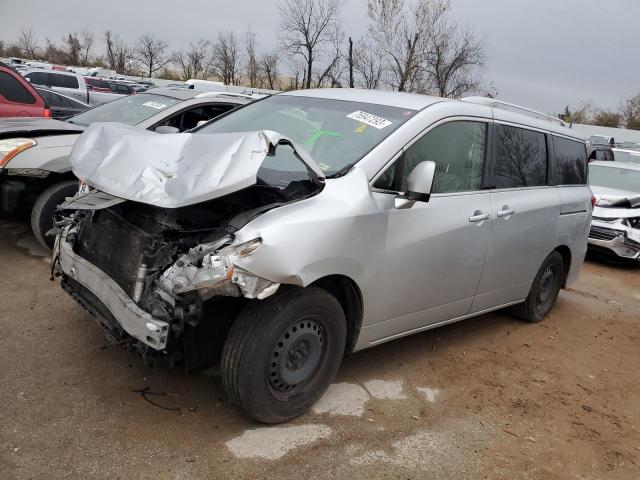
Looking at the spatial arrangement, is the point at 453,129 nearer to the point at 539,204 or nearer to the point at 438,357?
the point at 539,204

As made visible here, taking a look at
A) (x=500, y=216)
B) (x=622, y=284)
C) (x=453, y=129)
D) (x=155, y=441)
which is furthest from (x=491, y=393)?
(x=622, y=284)

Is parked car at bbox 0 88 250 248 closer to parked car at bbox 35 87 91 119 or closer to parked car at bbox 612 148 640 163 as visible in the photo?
parked car at bbox 35 87 91 119

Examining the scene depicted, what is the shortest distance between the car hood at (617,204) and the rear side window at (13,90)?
875 centimetres

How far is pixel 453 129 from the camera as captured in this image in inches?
150

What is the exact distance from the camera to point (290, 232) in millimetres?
2727

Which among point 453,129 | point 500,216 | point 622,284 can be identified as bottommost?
point 622,284

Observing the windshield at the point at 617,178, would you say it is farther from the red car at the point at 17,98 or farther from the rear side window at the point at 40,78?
the rear side window at the point at 40,78

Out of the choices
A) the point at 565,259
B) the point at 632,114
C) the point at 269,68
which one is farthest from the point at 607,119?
the point at 565,259

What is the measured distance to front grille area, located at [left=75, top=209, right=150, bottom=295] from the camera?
2912 mm

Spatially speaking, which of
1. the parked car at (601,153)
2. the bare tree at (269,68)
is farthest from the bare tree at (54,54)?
the parked car at (601,153)

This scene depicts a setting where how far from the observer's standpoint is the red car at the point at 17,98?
7285 mm

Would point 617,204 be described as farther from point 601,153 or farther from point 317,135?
point 317,135

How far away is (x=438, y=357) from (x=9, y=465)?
9.98ft

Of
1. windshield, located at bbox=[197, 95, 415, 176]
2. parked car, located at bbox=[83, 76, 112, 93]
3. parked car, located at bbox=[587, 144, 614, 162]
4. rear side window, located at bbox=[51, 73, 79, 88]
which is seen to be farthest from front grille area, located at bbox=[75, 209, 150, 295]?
parked car, located at bbox=[83, 76, 112, 93]
